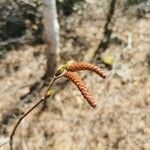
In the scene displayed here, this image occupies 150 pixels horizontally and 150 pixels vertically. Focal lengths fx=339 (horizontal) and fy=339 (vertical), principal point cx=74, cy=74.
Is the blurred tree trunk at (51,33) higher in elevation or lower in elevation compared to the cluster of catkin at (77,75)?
lower

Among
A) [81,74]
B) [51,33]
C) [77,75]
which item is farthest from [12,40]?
[77,75]

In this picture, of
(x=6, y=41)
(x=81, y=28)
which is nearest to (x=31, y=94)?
(x=6, y=41)

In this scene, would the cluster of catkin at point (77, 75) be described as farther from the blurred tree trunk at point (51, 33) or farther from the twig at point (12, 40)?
the twig at point (12, 40)

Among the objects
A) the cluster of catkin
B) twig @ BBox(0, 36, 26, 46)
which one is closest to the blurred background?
twig @ BBox(0, 36, 26, 46)

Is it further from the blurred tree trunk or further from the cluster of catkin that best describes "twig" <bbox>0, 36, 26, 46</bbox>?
the cluster of catkin

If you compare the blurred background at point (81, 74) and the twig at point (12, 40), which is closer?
the blurred background at point (81, 74)

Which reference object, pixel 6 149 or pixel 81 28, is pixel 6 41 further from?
pixel 6 149

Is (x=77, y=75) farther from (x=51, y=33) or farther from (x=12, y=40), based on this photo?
(x=12, y=40)

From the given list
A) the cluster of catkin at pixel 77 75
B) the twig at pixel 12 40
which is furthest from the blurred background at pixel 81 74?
the cluster of catkin at pixel 77 75
